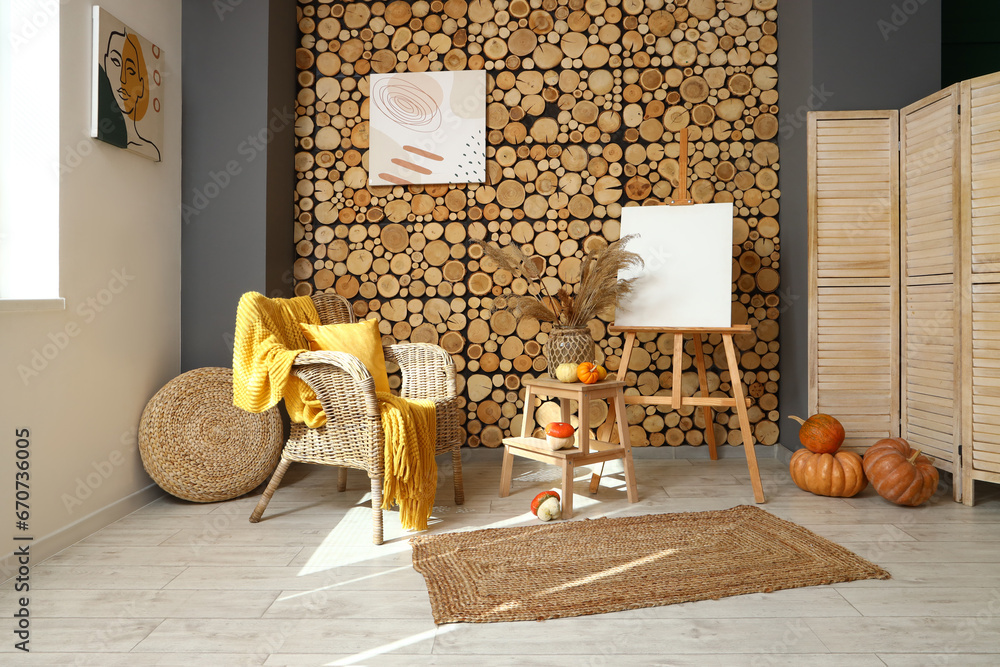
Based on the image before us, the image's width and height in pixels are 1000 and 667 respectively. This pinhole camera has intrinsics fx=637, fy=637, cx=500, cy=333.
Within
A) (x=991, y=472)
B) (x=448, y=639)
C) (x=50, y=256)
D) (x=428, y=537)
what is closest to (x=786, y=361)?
(x=991, y=472)

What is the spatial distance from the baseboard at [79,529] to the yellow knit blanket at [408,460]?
3.36ft

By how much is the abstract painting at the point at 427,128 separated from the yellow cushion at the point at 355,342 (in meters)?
0.99

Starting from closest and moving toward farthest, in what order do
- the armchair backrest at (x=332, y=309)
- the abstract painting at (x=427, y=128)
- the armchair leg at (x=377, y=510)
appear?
1. the armchair leg at (x=377, y=510)
2. the armchair backrest at (x=332, y=309)
3. the abstract painting at (x=427, y=128)

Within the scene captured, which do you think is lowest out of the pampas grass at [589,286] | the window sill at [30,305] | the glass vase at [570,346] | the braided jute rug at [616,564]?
the braided jute rug at [616,564]

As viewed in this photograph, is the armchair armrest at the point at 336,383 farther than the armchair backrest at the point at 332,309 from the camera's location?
No

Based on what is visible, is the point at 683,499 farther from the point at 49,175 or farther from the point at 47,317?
the point at 49,175

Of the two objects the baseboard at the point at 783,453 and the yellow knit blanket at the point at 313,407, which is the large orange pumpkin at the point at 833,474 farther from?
the yellow knit blanket at the point at 313,407

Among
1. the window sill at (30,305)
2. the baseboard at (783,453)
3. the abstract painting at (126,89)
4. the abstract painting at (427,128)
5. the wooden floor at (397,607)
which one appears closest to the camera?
the wooden floor at (397,607)

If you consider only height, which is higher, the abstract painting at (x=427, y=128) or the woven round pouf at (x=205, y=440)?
the abstract painting at (x=427, y=128)

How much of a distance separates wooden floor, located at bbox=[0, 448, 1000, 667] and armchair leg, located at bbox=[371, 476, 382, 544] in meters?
0.05

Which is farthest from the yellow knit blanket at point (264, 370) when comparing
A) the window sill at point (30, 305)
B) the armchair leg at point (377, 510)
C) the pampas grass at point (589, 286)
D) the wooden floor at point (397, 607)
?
the pampas grass at point (589, 286)

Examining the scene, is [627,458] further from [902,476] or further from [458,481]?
[902,476]

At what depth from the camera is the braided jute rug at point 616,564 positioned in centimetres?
165

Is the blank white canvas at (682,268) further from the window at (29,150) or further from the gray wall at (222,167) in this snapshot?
the window at (29,150)
